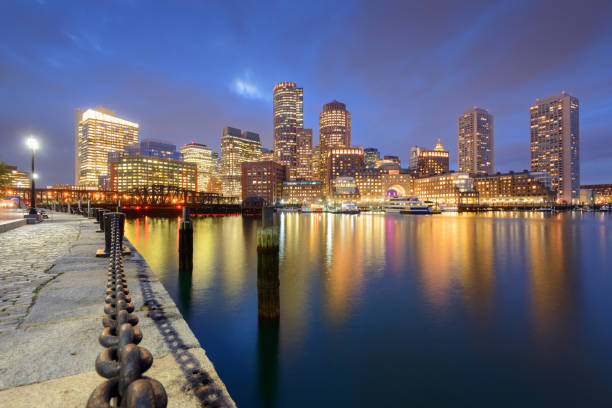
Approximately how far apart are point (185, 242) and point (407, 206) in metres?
154

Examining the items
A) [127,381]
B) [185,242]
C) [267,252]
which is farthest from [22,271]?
[127,381]

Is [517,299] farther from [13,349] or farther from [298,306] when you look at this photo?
[13,349]

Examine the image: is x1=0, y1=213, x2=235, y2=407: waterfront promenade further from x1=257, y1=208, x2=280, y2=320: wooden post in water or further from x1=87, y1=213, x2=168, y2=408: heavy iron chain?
x1=257, y1=208, x2=280, y2=320: wooden post in water

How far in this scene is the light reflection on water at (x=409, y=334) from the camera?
8.90 metres

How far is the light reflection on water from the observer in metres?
8.90

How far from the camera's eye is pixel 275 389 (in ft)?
29.9

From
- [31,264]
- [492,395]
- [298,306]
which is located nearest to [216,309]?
[298,306]

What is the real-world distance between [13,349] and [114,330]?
443 cm

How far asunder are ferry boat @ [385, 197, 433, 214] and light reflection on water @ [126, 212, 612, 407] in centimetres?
13641

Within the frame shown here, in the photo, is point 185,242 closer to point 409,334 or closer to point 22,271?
point 22,271

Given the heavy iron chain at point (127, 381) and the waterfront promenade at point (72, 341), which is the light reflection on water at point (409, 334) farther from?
the heavy iron chain at point (127, 381)

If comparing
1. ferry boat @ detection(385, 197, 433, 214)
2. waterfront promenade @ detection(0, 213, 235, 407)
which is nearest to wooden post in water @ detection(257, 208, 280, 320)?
waterfront promenade @ detection(0, 213, 235, 407)

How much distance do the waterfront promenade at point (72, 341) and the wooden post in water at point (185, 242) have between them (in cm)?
822

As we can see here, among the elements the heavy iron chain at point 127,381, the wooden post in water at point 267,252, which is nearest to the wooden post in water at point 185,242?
the wooden post in water at point 267,252
